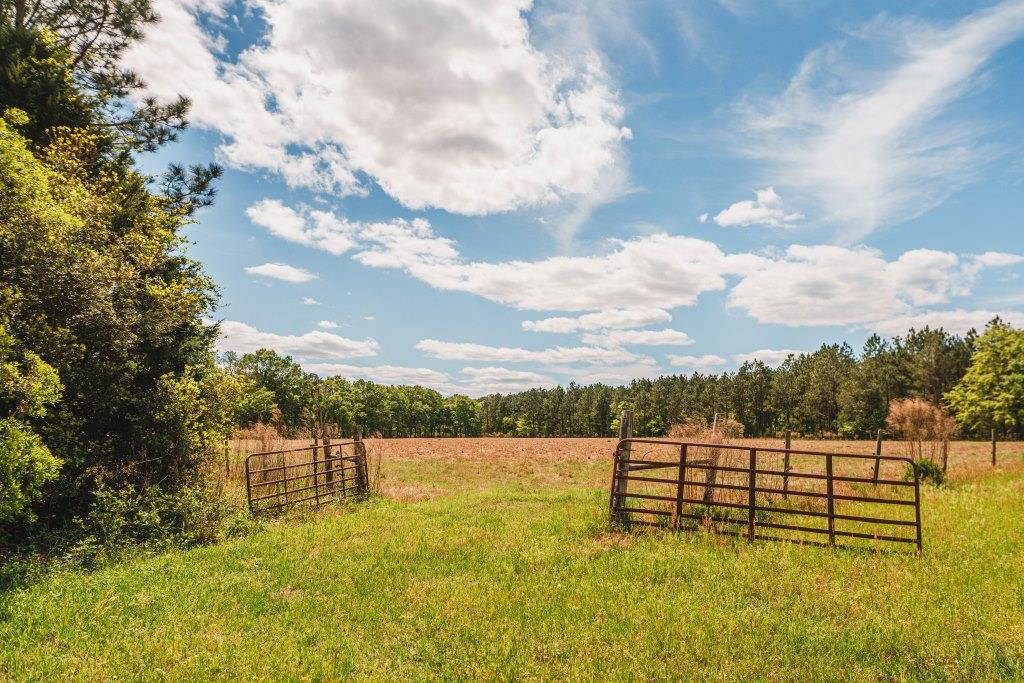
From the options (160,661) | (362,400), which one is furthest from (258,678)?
(362,400)

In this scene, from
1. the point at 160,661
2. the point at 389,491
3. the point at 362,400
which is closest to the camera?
the point at 160,661

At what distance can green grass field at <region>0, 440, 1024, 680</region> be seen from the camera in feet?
18.9

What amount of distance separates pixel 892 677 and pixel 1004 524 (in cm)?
863

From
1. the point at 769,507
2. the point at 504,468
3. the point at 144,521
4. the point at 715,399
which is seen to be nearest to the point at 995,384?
the point at 715,399

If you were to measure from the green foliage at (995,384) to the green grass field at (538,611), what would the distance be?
184 ft

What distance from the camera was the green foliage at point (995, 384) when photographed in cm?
5122

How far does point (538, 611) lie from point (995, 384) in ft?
225

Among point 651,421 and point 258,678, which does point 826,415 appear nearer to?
point 651,421

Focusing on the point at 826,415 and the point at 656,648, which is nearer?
the point at 656,648

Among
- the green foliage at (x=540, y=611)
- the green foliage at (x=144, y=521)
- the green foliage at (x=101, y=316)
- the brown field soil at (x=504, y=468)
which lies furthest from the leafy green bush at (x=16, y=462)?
the brown field soil at (x=504, y=468)

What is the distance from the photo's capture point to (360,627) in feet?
22.5

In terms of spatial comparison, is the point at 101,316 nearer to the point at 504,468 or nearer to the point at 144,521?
the point at 144,521

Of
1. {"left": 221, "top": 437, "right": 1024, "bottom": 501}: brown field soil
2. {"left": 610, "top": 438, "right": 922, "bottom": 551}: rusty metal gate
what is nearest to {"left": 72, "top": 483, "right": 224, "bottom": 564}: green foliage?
{"left": 221, "top": 437, "right": 1024, "bottom": 501}: brown field soil

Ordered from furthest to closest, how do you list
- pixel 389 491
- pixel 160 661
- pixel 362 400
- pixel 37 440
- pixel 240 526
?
pixel 362 400 < pixel 389 491 < pixel 240 526 < pixel 37 440 < pixel 160 661
